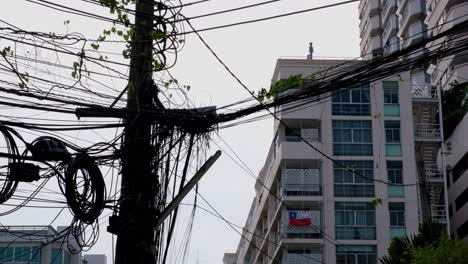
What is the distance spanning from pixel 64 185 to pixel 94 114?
946mm

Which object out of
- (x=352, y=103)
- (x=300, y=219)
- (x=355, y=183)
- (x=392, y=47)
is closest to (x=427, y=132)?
(x=352, y=103)

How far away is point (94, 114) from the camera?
11773 mm

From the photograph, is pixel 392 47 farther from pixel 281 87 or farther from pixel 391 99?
pixel 281 87

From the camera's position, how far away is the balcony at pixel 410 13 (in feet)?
236

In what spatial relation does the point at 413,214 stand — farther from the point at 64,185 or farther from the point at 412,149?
the point at 64,185

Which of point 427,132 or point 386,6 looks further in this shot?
point 386,6

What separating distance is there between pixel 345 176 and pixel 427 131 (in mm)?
5822

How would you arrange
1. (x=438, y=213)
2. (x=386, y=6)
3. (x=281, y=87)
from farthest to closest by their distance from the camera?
(x=386, y=6) < (x=438, y=213) < (x=281, y=87)

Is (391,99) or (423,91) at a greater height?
(423,91)

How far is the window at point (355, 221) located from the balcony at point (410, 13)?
26.0m

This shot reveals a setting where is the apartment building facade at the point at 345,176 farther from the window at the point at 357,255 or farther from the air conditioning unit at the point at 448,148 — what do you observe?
the air conditioning unit at the point at 448,148

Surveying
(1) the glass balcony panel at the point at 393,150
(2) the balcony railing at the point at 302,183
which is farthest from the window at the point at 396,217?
(2) the balcony railing at the point at 302,183

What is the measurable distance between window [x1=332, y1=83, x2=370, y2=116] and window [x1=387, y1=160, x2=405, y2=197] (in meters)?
3.10

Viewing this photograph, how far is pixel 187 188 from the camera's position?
1160 cm
